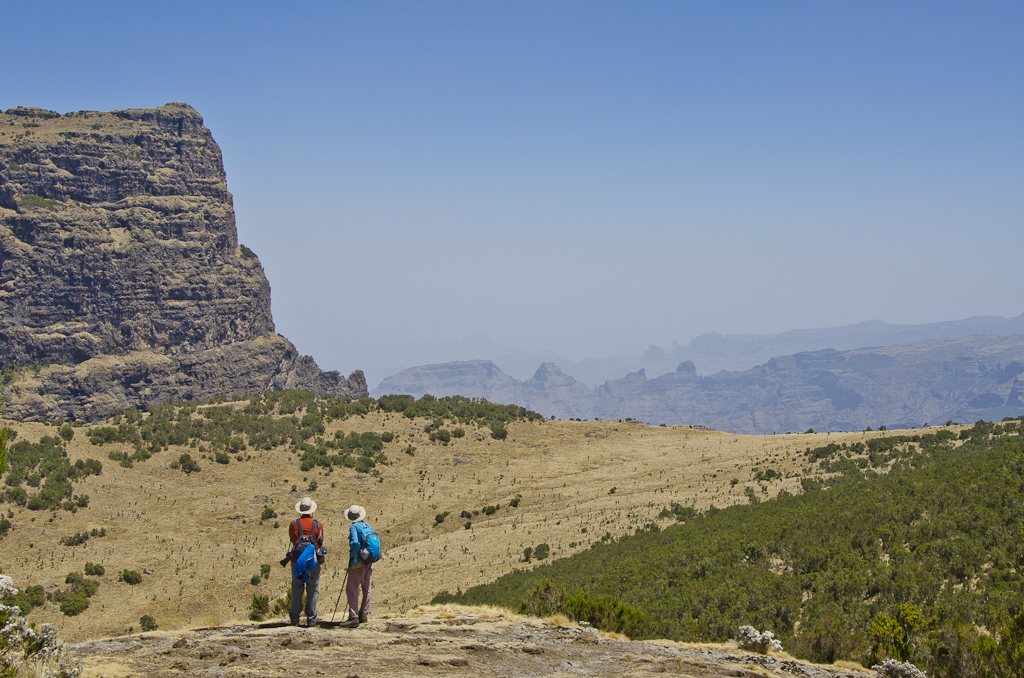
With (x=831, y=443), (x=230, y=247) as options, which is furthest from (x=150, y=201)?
(x=831, y=443)

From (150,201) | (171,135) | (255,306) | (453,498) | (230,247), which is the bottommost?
(453,498)

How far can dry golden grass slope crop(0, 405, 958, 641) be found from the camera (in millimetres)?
29234

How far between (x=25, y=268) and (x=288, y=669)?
13837 centimetres

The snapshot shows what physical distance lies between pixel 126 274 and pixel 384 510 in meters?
109

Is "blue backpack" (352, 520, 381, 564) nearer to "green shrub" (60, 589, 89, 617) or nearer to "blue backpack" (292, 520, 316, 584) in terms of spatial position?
"blue backpack" (292, 520, 316, 584)

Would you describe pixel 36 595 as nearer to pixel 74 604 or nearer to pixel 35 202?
pixel 74 604

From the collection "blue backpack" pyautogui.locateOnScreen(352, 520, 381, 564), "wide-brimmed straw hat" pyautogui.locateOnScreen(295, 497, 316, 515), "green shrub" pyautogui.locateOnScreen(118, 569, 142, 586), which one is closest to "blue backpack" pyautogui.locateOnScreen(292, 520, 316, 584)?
"wide-brimmed straw hat" pyautogui.locateOnScreen(295, 497, 316, 515)

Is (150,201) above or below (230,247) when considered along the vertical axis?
above

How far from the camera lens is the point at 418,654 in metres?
11.1

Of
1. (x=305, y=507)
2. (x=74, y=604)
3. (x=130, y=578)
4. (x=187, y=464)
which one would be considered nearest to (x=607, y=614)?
(x=305, y=507)

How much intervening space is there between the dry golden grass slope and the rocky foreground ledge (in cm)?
992

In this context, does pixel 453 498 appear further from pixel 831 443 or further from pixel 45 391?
pixel 45 391

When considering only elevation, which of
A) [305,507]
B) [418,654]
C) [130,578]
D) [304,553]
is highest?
[305,507]

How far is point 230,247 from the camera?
142375mm
